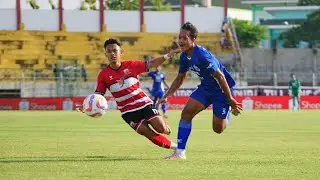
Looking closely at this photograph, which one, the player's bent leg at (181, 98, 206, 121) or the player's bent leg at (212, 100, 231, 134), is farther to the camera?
the player's bent leg at (212, 100, 231, 134)

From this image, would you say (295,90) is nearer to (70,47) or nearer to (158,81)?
(158,81)

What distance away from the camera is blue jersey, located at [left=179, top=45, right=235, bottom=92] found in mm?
13883

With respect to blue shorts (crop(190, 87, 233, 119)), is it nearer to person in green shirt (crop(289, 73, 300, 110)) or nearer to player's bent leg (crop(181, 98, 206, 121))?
player's bent leg (crop(181, 98, 206, 121))

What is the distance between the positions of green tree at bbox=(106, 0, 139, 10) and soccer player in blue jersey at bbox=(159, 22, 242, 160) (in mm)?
75793

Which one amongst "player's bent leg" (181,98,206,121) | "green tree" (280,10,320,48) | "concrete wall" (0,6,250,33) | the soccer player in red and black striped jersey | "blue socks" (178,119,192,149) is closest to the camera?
"blue socks" (178,119,192,149)

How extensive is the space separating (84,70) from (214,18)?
13579mm

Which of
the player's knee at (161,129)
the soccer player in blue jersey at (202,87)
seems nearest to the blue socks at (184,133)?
the soccer player in blue jersey at (202,87)

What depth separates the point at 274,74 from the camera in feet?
179

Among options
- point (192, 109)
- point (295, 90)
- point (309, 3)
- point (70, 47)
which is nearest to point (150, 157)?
point (192, 109)

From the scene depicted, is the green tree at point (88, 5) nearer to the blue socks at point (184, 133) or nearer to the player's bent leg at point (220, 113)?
the player's bent leg at point (220, 113)

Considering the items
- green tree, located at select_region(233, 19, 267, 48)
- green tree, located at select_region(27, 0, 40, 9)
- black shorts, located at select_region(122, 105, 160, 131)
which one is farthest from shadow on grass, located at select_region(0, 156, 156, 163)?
green tree, located at select_region(233, 19, 267, 48)

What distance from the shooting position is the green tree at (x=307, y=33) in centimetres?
9812

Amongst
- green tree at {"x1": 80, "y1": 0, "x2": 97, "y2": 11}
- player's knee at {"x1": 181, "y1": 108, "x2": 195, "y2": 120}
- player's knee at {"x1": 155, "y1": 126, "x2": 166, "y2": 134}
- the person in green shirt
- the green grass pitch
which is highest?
green tree at {"x1": 80, "y1": 0, "x2": 97, "y2": 11}

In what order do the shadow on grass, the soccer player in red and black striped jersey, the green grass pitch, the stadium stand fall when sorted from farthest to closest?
the stadium stand < the soccer player in red and black striped jersey < the shadow on grass < the green grass pitch
